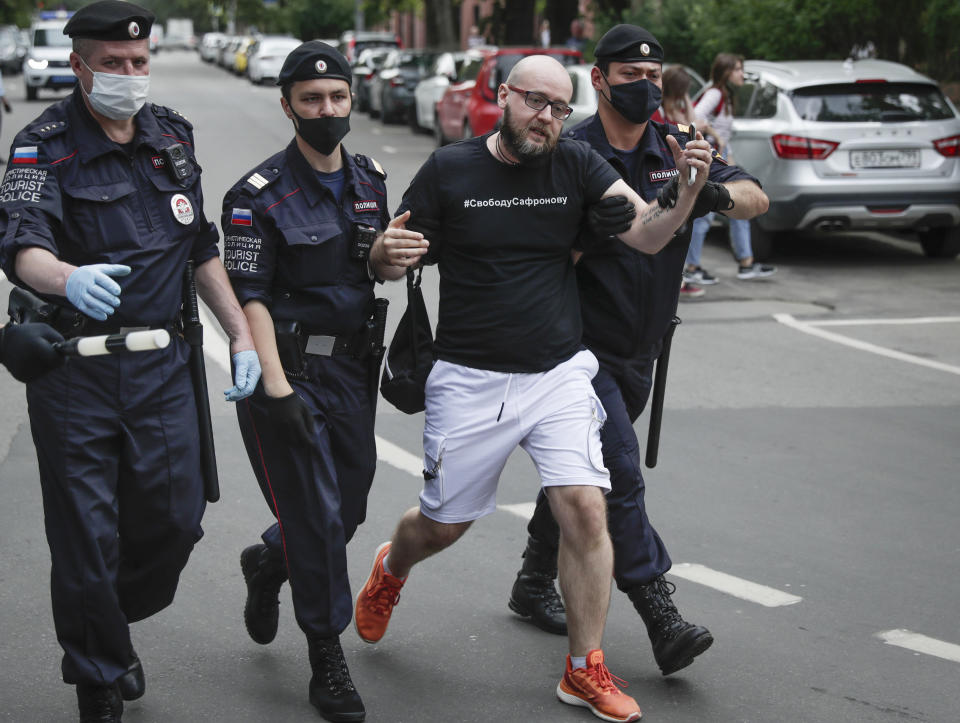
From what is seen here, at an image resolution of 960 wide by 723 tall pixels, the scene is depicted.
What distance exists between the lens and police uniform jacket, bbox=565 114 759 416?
4484 millimetres

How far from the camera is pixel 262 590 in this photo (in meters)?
4.55

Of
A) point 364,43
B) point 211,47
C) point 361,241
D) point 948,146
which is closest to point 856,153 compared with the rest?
point 948,146

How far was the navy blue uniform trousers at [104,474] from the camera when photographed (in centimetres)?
384

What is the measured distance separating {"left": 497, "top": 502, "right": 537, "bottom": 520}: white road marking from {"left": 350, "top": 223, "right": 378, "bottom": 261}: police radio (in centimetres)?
217

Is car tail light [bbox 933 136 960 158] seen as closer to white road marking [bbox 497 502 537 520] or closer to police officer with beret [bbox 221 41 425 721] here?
white road marking [bbox 497 502 537 520]

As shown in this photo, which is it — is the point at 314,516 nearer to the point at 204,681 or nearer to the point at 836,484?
the point at 204,681

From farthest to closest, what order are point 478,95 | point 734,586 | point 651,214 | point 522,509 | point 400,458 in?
point 478,95, point 400,458, point 522,509, point 734,586, point 651,214

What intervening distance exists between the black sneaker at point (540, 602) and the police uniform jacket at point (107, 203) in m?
1.63

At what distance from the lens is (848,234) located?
14.9 metres

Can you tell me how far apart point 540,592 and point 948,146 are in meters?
8.89

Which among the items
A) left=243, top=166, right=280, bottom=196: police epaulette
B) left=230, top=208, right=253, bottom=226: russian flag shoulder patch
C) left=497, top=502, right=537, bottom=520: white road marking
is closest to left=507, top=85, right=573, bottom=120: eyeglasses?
left=243, top=166, right=280, bottom=196: police epaulette

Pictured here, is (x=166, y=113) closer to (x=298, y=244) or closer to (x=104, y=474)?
(x=298, y=244)

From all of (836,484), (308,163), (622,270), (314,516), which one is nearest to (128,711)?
(314,516)

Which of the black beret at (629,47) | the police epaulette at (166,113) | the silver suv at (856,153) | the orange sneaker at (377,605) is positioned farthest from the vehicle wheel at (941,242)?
the police epaulette at (166,113)
